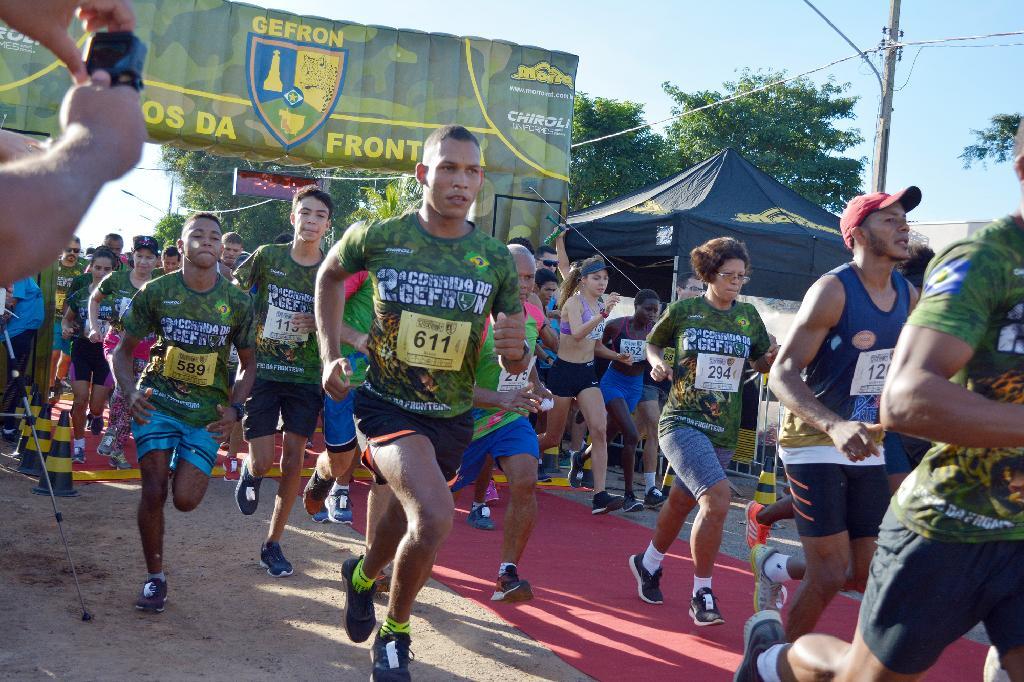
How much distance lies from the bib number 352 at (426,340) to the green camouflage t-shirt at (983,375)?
221cm

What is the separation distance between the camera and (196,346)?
566 centimetres

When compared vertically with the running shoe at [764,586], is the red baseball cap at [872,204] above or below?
above

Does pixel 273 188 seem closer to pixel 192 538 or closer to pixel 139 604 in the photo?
pixel 192 538

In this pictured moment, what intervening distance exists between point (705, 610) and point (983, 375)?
10.7 feet

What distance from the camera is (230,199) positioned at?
56.7 m

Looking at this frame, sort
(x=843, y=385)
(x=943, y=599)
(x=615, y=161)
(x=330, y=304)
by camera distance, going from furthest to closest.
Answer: (x=615, y=161) → (x=330, y=304) → (x=843, y=385) → (x=943, y=599)

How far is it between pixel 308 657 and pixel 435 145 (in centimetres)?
246

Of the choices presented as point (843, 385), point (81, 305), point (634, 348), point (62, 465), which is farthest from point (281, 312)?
point (81, 305)

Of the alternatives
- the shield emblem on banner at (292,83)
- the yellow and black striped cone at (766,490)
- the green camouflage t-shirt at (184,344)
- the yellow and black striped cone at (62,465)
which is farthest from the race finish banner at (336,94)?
the green camouflage t-shirt at (184,344)

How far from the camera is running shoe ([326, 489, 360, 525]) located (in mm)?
7688

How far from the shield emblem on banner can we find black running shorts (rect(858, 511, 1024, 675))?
11.7 metres

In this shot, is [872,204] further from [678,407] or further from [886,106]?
[886,106]

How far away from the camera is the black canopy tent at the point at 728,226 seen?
39.6 ft

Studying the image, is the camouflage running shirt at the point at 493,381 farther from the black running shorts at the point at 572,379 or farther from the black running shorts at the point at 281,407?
the black running shorts at the point at 572,379
